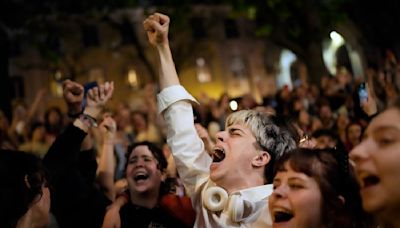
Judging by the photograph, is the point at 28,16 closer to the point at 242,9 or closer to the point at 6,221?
the point at 242,9

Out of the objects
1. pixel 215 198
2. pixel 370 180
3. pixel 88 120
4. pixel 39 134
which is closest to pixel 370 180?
pixel 370 180

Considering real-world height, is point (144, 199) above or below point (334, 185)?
below

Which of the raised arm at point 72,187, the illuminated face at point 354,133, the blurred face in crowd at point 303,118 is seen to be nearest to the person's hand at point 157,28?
the raised arm at point 72,187

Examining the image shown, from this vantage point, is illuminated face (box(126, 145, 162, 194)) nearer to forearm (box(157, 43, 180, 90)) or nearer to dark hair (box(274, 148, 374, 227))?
forearm (box(157, 43, 180, 90))

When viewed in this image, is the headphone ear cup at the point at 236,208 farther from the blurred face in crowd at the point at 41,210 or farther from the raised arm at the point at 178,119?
the blurred face in crowd at the point at 41,210

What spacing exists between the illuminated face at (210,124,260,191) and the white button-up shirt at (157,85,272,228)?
0.30ft

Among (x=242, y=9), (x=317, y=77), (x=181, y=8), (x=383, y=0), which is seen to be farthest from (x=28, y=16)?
(x=383, y=0)

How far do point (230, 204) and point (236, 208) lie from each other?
0.04 m

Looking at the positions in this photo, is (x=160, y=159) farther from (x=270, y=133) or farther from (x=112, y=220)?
(x=270, y=133)

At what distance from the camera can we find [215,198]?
9.49ft

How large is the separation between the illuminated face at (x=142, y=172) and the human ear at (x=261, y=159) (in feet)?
3.29

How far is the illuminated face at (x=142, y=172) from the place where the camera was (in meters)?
3.74

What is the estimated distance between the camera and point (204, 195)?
9.60 ft

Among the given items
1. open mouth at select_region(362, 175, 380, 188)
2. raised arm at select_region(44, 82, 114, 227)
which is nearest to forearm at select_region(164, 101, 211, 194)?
raised arm at select_region(44, 82, 114, 227)
